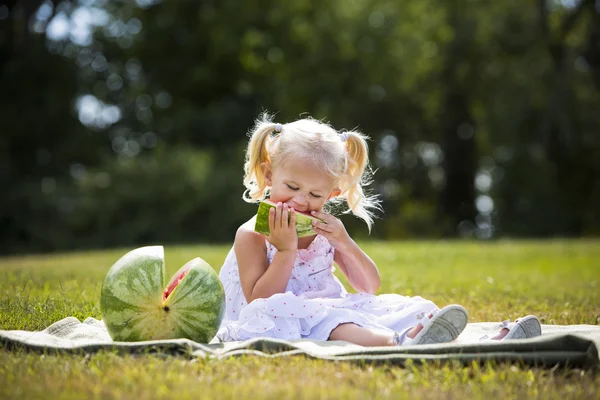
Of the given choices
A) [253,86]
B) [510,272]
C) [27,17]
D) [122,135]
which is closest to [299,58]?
[253,86]

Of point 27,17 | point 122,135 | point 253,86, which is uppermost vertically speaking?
point 27,17

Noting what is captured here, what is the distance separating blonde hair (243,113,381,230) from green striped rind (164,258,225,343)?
1067mm

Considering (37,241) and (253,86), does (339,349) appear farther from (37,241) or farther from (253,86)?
(253,86)

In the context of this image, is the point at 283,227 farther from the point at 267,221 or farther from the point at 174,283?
the point at 174,283

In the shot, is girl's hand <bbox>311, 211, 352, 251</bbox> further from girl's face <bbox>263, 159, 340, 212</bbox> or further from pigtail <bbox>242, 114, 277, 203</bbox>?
pigtail <bbox>242, 114, 277, 203</bbox>

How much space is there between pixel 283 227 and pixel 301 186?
1.23ft

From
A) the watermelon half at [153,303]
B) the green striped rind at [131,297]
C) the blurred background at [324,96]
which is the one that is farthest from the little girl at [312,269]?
the blurred background at [324,96]

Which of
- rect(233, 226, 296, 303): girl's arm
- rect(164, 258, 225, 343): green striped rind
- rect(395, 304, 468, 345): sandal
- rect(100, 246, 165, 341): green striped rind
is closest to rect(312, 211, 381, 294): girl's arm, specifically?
rect(233, 226, 296, 303): girl's arm

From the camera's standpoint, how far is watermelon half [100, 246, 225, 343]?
13.9 ft

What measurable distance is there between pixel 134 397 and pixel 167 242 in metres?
19.9

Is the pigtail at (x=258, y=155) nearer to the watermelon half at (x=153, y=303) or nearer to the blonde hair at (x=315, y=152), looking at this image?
the blonde hair at (x=315, y=152)

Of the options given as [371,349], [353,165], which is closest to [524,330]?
[371,349]

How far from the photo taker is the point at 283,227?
4613 millimetres

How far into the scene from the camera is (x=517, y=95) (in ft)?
90.9
